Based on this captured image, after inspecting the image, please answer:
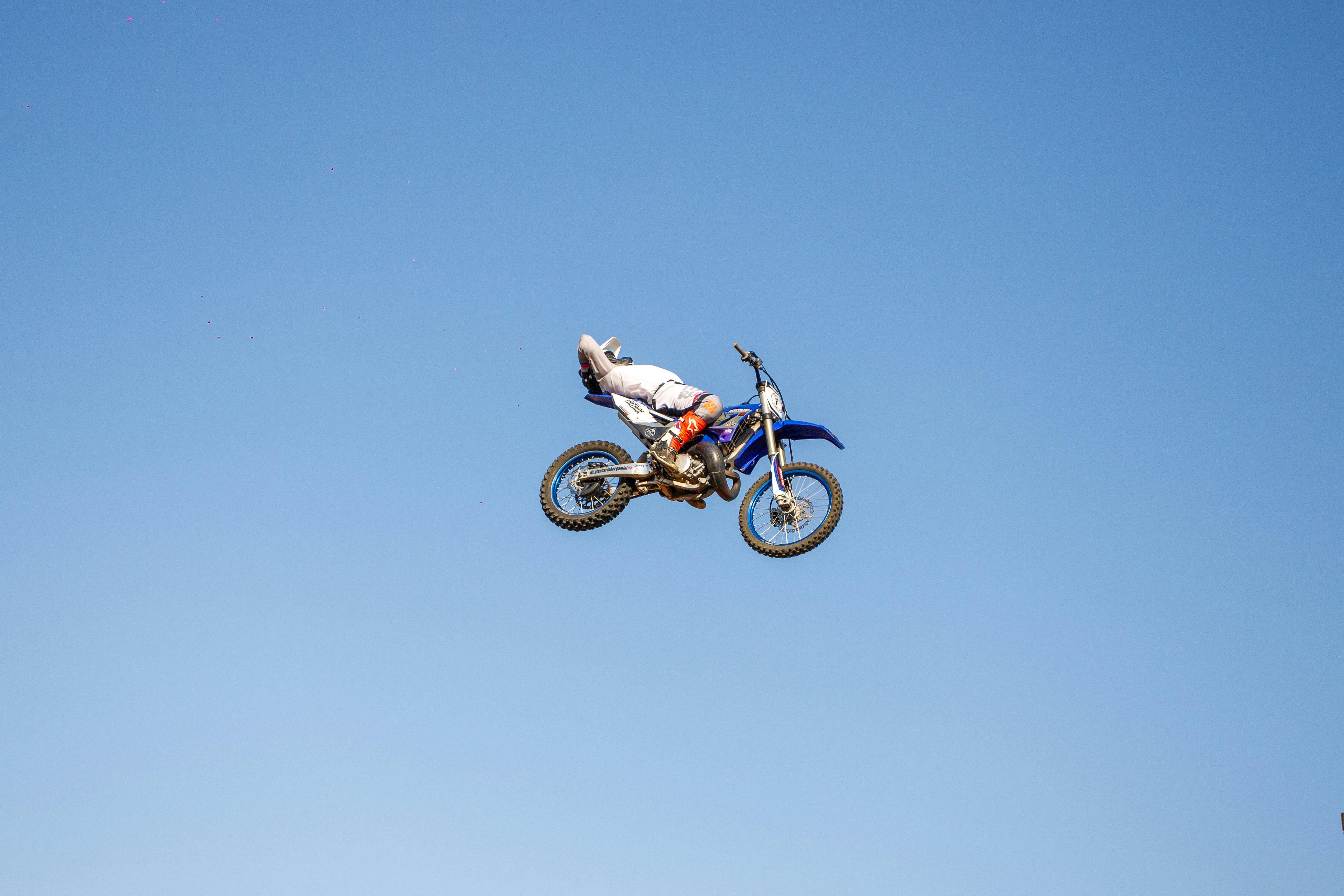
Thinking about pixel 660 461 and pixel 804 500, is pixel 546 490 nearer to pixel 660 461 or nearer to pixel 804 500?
pixel 660 461

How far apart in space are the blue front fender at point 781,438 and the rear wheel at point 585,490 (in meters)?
1.52

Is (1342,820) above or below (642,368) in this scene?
below

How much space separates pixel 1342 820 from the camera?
28172 millimetres

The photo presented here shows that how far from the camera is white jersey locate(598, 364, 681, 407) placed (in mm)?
15922

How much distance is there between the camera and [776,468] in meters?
15.3

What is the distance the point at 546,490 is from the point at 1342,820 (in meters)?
23.3

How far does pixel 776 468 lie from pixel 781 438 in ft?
1.83

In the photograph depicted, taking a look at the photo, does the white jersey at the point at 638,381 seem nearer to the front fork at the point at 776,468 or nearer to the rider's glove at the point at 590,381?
the rider's glove at the point at 590,381

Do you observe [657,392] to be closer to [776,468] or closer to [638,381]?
[638,381]

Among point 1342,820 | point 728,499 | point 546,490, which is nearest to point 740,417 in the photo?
point 728,499

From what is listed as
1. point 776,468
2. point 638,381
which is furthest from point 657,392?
point 776,468

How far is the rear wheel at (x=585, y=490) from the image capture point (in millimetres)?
15281

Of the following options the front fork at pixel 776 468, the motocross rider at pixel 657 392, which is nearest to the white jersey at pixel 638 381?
the motocross rider at pixel 657 392

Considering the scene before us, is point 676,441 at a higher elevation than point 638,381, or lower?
lower
